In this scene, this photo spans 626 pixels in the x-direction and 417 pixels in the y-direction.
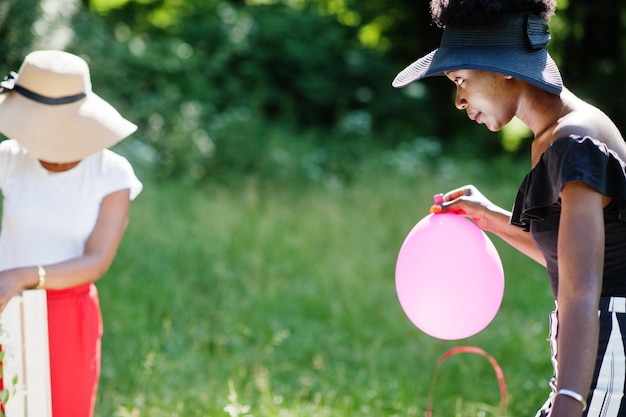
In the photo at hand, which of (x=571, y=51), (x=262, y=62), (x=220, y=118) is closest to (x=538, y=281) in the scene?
(x=220, y=118)

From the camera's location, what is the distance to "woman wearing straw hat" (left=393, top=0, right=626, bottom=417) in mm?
1801

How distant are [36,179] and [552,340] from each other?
1.75 metres

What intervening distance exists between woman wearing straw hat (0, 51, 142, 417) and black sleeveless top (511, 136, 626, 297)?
142 cm

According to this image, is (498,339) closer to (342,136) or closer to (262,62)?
(342,136)

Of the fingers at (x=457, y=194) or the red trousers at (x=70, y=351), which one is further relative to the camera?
the red trousers at (x=70, y=351)

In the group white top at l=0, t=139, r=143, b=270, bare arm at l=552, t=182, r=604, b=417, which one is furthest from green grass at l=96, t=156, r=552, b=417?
bare arm at l=552, t=182, r=604, b=417

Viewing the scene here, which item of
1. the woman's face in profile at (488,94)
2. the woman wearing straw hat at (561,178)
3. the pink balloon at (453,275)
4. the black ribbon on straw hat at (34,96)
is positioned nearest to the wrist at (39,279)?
the black ribbon on straw hat at (34,96)

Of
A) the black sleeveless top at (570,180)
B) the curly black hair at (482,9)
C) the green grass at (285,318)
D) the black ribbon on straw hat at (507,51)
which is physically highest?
the curly black hair at (482,9)

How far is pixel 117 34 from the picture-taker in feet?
33.8

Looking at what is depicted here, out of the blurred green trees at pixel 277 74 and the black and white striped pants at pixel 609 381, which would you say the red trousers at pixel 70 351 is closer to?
the black and white striped pants at pixel 609 381

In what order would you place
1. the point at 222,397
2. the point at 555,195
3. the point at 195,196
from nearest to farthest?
the point at 555,195, the point at 222,397, the point at 195,196

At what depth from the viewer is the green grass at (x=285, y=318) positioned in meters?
4.30

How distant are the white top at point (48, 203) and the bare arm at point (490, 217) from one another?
1.08m

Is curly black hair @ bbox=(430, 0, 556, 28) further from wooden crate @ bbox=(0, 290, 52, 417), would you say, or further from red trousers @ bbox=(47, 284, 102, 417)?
red trousers @ bbox=(47, 284, 102, 417)
